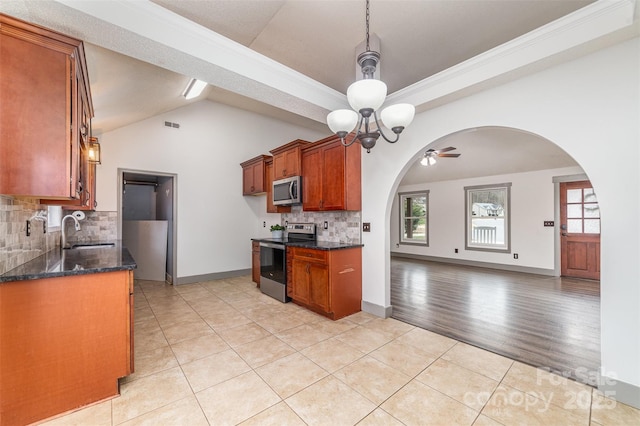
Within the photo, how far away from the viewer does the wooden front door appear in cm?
515

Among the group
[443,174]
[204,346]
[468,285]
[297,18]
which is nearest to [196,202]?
[204,346]

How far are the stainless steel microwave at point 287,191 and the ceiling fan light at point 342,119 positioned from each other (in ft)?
6.62

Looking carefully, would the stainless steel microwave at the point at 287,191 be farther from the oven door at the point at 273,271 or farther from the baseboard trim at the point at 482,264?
the baseboard trim at the point at 482,264

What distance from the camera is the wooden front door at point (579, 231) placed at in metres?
5.15

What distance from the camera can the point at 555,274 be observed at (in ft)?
17.8

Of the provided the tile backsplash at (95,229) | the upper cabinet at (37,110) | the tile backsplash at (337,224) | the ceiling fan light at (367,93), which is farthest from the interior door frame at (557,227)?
the tile backsplash at (95,229)

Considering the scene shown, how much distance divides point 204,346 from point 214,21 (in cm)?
289

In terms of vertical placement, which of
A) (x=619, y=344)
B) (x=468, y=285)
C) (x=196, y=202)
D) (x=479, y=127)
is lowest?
(x=468, y=285)

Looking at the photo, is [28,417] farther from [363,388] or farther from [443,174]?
[443,174]

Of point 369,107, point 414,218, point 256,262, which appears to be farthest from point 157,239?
point 414,218

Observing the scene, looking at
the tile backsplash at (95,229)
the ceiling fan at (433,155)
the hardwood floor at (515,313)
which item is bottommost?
the hardwood floor at (515,313)

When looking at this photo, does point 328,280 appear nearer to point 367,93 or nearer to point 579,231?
point 367,93

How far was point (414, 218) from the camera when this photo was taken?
802 cm

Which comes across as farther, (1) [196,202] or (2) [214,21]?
(1) [196,202]
